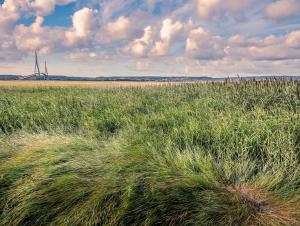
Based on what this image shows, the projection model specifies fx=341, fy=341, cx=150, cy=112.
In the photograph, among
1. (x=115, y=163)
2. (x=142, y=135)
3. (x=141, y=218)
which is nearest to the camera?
(x=141, y=218)

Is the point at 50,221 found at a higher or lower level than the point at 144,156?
lower

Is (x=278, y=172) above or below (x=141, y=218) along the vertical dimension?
above

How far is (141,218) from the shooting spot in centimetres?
375

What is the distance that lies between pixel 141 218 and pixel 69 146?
216 centimetres

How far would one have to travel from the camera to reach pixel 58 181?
4.30m

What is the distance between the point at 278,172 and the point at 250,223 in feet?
3.37

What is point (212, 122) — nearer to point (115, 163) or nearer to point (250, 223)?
point (115, 163)

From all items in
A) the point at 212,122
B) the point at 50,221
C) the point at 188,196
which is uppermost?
the point at 212,122

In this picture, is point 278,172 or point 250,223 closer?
point 250,223

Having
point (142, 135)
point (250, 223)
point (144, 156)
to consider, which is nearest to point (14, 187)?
point (144, 156)

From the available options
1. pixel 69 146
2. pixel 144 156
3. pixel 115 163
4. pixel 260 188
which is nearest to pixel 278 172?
pixel 260 188

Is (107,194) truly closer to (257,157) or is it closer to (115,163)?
(115,163)

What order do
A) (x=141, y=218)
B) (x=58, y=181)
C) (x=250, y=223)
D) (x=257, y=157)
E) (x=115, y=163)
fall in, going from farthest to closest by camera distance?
1. (x=257, y=157)
2. (x=115, y=163)
3. (x=58, y=181)
4. (x=141, y=218)
5. (x=250, y=223)

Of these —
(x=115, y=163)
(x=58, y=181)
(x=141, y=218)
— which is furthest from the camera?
(x=115, y=163)
